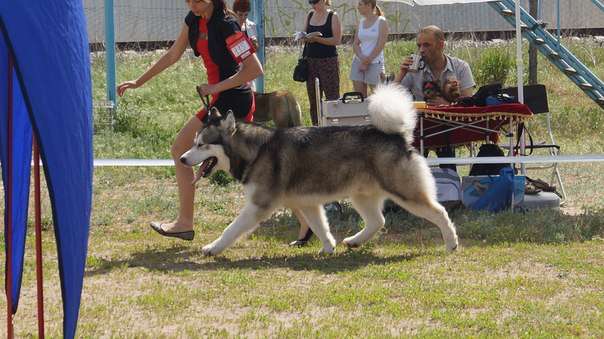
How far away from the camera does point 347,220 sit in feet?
26.6

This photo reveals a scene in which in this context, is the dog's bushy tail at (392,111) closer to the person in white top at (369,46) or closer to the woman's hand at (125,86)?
the woman's hand at (125,86)

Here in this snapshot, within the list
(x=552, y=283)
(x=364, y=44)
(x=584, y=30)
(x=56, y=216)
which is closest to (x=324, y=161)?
(x=552, y=283)

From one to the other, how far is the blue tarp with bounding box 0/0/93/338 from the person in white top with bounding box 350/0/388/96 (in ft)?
22.3

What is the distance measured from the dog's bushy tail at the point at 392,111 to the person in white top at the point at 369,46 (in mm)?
3686

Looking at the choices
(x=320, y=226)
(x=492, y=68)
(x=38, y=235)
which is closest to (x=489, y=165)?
(x=320, y=226)

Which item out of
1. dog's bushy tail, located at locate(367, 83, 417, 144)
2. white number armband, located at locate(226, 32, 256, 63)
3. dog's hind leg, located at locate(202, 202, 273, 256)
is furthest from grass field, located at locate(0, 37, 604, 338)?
white number armband, located at locate(226, 32, 256, 63)

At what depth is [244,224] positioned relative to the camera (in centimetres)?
662

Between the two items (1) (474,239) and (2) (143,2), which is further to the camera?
(2) (143,2)

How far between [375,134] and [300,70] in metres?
4.13

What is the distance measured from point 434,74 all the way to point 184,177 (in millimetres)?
2476

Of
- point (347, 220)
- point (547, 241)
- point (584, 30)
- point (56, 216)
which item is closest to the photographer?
point (56, 216)

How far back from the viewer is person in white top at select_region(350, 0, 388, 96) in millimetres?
10297

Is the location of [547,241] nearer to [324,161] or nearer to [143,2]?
[324,161]

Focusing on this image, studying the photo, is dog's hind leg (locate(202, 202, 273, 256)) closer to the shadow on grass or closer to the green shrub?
the shadow on grass
